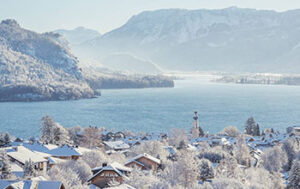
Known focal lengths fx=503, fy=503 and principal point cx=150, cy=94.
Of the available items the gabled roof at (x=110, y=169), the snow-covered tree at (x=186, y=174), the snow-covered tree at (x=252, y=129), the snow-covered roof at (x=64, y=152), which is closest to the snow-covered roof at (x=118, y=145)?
A: the snow-covered roof at (x=64, y=152)

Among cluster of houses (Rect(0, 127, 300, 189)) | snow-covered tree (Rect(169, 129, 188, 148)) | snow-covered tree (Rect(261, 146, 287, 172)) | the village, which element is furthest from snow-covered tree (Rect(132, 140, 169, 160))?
snow-covered tree (Rect(169, 129, 188, 148))

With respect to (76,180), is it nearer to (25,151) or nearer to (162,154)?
(25,151)

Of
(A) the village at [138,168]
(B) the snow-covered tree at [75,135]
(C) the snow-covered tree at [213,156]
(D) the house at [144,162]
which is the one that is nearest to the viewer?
(A) the village at [138,168]

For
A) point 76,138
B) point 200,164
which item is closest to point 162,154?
point 200,164

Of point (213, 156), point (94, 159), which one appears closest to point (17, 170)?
point (94, 159)

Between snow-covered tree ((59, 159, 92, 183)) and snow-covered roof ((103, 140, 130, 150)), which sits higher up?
snow-covered tree ((59, 159, 92, 183))

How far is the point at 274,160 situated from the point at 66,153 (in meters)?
16.9

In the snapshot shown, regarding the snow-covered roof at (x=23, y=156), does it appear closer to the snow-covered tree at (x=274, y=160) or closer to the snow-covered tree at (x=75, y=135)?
the snow-covered tree at (x=274, y=160)

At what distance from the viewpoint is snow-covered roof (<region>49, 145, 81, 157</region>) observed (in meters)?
36.1

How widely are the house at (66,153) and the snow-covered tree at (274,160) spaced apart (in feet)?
50.3

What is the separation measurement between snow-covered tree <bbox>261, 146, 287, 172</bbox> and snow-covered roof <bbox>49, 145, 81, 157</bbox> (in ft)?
50.6

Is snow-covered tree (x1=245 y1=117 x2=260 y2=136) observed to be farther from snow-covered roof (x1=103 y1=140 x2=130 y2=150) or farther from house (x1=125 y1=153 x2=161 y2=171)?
house (x1=125 y1=153 x2=161 y2=171)

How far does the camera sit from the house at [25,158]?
97.8 feet

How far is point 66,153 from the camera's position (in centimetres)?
3625
